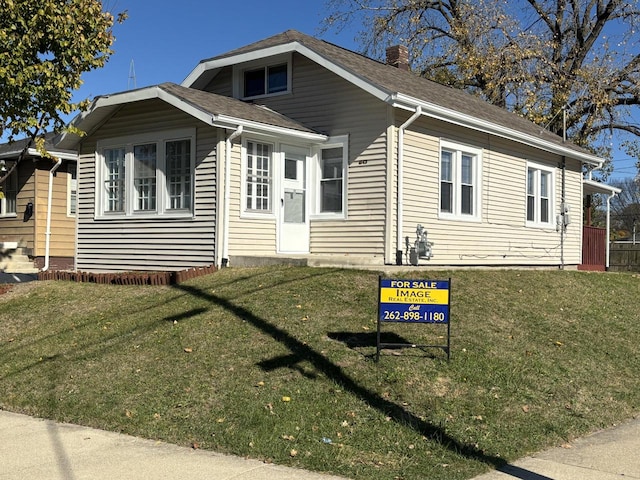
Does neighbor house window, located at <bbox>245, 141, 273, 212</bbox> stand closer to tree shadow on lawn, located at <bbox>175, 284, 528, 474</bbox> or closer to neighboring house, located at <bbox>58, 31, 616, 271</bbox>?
neighboring house, located at <bbox>58, 31, 616, 271</bbox>

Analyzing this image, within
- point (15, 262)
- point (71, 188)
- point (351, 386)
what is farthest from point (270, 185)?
point (15, 262)

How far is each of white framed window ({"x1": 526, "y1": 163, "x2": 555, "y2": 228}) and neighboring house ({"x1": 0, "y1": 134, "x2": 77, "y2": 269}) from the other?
12.1m

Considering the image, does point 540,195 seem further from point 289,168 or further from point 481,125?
point 289,168

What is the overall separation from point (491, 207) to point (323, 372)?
10.3 metres

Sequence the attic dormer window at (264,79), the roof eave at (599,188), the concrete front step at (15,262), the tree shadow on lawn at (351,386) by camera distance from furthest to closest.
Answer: the roof eave at (599,188), the concrete front step at (15,262), the attic dormer window at (264,79), the tree shadow on lawn at (351,386)

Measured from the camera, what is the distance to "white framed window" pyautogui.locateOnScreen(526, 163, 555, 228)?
1864cm

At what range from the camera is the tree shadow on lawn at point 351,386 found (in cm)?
600

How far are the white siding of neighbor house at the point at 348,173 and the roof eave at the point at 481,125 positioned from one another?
0.66 metres

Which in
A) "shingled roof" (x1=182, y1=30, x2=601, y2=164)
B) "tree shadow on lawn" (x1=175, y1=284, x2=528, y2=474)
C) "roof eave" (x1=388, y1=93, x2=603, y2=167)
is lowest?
"tree shadow on lawn" (x1=175, y1=284, x2=528, y2=474)

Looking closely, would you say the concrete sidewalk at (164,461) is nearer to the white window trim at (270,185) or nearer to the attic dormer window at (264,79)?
the white window trim at (270,185)

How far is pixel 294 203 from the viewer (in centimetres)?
1480

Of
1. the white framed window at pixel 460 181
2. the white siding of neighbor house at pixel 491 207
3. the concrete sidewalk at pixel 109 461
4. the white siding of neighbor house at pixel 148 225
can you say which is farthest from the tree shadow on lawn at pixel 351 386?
the white framed window at pixel 460 181

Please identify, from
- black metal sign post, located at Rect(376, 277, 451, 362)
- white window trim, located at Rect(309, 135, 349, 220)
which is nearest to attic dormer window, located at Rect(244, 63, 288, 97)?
white window trim, located at Rect(309, 135, 349, 220)

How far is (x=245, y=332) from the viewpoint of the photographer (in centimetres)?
891
